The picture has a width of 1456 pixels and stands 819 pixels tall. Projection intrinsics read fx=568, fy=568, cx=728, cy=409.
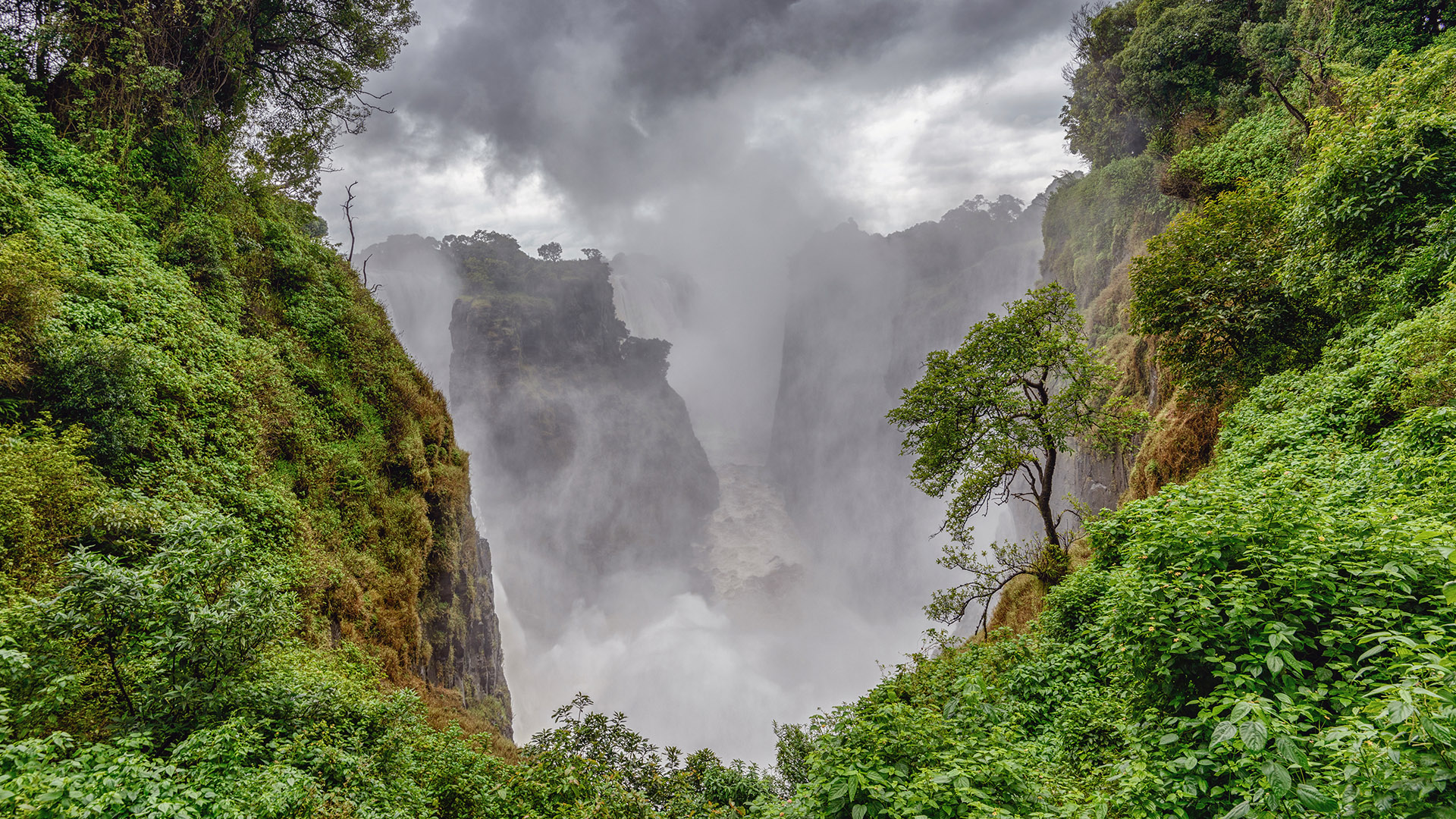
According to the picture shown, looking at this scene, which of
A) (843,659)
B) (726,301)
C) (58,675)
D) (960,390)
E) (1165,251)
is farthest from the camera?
(726,301)

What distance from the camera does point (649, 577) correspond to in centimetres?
6288

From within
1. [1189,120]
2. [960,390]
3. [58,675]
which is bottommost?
[58,675]

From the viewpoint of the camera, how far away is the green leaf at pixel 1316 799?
2414mm

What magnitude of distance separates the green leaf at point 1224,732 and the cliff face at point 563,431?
56.5 metres

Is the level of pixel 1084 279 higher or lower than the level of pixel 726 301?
lower

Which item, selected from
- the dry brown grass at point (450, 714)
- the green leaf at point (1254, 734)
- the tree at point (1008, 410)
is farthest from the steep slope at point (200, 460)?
the tree at point (1008, 410)

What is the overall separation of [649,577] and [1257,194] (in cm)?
5958

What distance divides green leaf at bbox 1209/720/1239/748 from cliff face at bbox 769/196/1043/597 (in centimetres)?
6505

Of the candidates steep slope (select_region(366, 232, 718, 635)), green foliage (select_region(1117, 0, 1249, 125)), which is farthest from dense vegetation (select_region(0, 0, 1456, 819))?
steep slope (select_region(366, 232, 718, 635))

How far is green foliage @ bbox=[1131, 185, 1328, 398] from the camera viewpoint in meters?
9.91

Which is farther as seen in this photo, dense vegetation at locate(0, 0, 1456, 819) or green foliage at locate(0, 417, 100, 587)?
green foliage at locate(0, 417, 100, 587)

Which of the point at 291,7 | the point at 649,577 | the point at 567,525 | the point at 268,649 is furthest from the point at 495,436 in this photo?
the point at 268,649

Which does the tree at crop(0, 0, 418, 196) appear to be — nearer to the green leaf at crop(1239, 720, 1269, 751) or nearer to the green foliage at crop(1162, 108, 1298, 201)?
the green leaf at crop(1239, 720, 1269, 751)

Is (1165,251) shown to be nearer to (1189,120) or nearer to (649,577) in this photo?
(1189,120)
